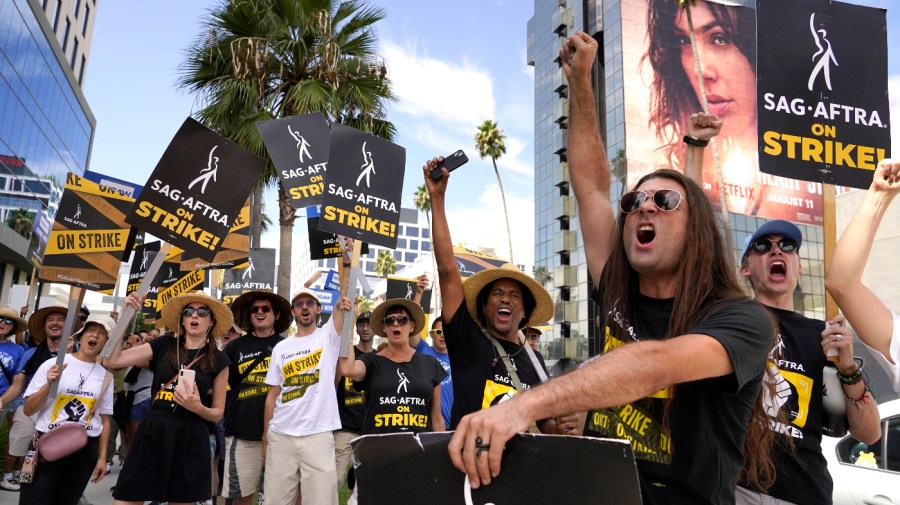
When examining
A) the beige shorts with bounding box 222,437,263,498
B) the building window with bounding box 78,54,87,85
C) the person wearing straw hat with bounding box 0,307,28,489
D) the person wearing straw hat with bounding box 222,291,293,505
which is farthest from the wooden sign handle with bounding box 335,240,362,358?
the building window with bounding box 78,54,87,85

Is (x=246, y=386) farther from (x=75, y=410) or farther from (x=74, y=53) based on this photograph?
(x=74, y=53)

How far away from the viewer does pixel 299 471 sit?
5.33m

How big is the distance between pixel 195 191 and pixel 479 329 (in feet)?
9.63

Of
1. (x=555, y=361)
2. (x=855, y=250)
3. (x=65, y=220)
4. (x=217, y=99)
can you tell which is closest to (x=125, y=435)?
(x=65, y=220)

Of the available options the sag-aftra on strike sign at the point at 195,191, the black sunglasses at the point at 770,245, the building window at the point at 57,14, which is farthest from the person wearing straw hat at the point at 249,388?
the building window at the point at 57,14

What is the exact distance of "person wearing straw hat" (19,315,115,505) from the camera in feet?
15.5

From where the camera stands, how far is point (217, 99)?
1198 centimetres

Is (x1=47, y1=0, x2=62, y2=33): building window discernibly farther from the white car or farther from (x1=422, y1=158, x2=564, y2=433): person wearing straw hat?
the white car

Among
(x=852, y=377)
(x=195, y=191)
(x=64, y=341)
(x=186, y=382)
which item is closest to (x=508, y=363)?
(x=852, y=377)

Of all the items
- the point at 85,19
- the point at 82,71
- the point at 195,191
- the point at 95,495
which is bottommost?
the point at 95,495

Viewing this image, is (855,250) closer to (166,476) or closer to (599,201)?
(599,201)

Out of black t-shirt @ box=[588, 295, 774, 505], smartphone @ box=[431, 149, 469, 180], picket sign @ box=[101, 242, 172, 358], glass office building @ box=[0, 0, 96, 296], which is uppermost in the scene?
glass office building @ box=[0, 0, 96, 296]

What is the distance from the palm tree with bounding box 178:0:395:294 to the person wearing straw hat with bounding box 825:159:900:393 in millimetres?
9354

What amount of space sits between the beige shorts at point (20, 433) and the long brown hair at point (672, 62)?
1621 inches
